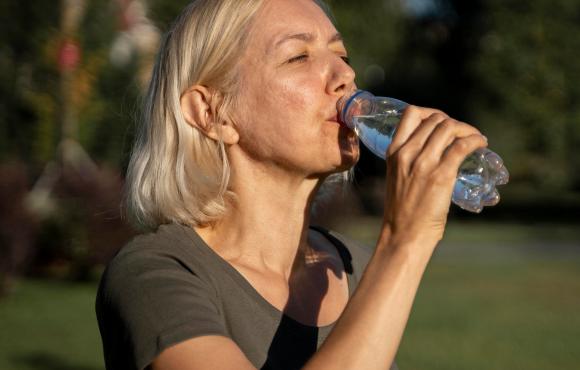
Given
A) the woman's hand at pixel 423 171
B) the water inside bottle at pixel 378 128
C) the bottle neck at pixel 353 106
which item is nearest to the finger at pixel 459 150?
the woman's hand at pixel 423 171

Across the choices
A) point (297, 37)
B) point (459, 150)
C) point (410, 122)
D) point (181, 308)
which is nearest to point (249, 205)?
point (297, 37)

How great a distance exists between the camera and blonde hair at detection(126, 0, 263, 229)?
8.02ft

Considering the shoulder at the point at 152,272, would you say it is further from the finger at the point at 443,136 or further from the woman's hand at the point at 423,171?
the finger at the point at 443,136

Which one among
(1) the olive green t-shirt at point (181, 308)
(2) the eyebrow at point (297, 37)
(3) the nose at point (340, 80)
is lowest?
(1) the olive green t-shirt at point (181, 308)

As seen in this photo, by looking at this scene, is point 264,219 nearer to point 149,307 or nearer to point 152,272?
point 152,272

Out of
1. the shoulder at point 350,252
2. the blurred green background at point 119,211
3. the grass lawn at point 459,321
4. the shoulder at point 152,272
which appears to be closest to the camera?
the shoulder at point 152,272

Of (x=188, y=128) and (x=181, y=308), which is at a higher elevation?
(x=188, y=128)

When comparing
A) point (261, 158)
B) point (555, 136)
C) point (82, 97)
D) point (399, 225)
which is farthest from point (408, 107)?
point (555, 136)

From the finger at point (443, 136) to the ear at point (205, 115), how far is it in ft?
2.74

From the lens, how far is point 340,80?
2357mm

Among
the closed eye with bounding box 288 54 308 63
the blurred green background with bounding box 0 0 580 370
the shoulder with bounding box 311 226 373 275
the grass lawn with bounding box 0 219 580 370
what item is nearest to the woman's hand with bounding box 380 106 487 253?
the closed eye with bounding box 288 54 308 63

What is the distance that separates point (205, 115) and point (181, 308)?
0.75 metres

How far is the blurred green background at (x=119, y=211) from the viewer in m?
9.07

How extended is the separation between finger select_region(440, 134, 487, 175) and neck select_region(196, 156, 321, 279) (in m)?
0.78
